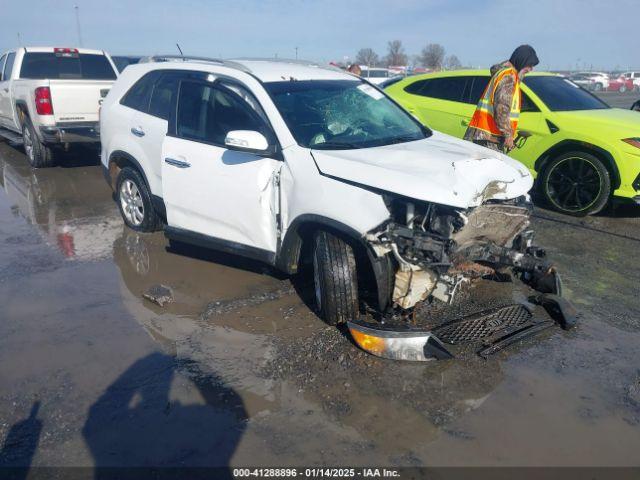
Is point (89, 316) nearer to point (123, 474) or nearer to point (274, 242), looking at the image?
point (274, 242)

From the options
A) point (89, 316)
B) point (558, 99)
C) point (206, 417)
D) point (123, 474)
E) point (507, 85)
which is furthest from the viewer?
point (558, 99)

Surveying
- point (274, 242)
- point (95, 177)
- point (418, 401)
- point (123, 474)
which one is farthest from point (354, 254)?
point (95, 177)

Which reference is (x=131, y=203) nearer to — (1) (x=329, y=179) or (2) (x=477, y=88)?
(1) (x=329, y=179)

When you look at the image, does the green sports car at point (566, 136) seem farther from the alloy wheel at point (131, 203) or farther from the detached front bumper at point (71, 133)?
the detached front bumper at point (71, 133)

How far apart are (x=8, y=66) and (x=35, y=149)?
234cm

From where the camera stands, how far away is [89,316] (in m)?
4.14

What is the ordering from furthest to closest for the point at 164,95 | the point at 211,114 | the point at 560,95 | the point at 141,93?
1. the point at 560,95
2. the point at 141,93
3. the point at 164,95
4. the point at 211,114

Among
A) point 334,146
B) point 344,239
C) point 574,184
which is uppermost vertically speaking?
point 334,146

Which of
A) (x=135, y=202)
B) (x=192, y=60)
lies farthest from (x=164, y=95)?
→ (x=135, y=202)

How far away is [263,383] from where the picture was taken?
3295mm

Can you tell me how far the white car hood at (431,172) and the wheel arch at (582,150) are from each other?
301 centimetres

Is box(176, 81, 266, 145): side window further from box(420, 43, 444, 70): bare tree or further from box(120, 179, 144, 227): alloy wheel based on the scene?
box(420, 43, 444, 70): bare tree

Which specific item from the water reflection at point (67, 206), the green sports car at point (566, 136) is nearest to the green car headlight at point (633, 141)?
the green sports car at point (566, 136)

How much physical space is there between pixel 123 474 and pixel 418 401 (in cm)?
165
